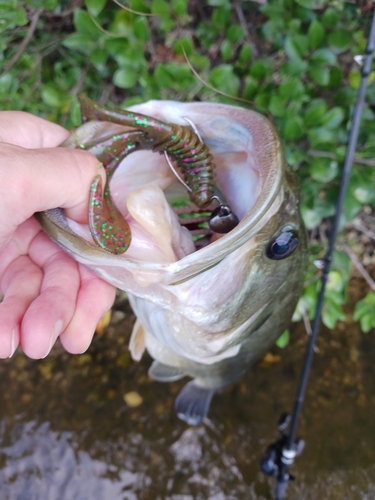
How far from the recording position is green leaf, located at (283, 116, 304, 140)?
1.27 m

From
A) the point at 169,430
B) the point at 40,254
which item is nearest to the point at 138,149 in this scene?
the point at 40,254

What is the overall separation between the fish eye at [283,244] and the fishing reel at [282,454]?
0.82m

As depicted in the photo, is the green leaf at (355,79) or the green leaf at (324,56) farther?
the green leaf at (355,79)

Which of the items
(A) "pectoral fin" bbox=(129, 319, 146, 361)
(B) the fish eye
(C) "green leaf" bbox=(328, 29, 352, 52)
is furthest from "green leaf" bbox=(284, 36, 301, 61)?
(A) "pectoral fin" bbox=(129, 319, 146, 361)

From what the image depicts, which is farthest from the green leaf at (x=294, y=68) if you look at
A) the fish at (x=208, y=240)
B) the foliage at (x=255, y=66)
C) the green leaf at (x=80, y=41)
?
the green leaf at (x=80, y=41)

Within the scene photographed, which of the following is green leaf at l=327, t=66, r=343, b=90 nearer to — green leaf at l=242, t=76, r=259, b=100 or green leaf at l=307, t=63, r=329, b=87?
green leaf at l=307, t=63, r=329, b=87

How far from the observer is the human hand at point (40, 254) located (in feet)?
2.47

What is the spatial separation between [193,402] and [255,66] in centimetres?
133

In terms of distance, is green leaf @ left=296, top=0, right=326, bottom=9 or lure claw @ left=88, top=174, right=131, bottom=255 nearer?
lure claw @ left=88, top=174, right=131, bottom=255

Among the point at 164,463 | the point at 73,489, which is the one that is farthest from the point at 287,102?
the point at 73,489

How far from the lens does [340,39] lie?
1.27m

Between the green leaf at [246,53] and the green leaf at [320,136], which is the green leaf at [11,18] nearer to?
the green leaf at [246,53]

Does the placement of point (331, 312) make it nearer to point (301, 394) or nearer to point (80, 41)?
point (301, 394)

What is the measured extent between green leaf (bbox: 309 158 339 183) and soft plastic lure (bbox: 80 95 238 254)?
0.58m
